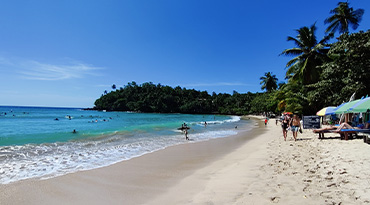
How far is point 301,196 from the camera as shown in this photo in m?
3.65

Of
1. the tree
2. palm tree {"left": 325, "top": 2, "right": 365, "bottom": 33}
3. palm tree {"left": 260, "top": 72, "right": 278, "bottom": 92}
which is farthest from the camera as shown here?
palm tree {"left": 260, "top": 72, "right": 278, "bottom": 92}

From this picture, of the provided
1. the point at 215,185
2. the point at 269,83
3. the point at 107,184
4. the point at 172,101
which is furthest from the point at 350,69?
the point at 172,101

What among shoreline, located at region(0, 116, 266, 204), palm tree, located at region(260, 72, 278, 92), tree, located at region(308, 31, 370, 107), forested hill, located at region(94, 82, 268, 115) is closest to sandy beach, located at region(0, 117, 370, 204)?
shoreline, located at region(0, 116, 266, 204)

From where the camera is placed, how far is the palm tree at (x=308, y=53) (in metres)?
22.1

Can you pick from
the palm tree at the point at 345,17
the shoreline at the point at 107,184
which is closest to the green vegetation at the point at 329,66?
the palm tree at the point at 345,17

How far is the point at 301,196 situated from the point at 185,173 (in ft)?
11.3

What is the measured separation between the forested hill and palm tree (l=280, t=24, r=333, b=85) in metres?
58.0

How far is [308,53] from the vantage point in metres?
22.3

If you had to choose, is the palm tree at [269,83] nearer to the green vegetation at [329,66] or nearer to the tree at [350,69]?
the green vegetation at [329,66]

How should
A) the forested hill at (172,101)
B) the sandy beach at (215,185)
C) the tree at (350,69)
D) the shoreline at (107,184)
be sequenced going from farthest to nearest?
the forested hill at (172,101) → the tree at (350,69) → the shoreline at (107,184) → the sandy beach at (215,185)

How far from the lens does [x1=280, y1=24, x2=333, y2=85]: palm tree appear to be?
22.1 m

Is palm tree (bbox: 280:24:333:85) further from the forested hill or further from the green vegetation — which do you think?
the forested hill

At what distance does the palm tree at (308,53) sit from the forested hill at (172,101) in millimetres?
57970

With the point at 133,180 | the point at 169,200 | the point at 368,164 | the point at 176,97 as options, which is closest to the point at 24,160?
the point at 133,180
